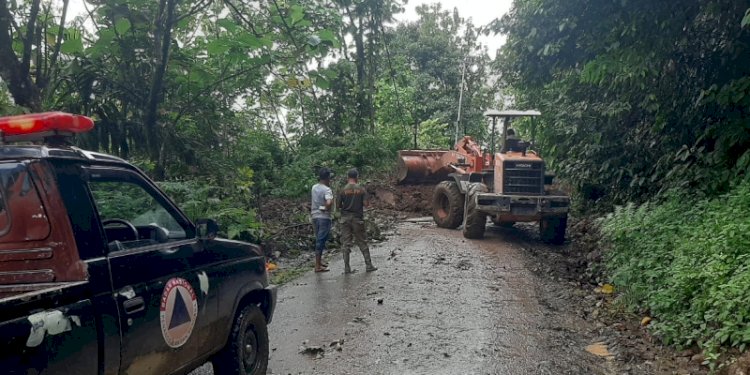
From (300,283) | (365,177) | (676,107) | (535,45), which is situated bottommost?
(300,283)

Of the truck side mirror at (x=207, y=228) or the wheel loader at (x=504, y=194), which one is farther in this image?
the wheel loader at (x=504, y=194)

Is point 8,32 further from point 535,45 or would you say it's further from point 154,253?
point 535,45

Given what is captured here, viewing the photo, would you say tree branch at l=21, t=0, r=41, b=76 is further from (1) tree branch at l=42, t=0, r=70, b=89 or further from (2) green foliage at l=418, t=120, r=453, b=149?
(2) green foliage at l=418, t=120, r=453, b=149

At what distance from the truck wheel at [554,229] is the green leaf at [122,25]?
29.0ft

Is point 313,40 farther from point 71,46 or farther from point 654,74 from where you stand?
point 654,74

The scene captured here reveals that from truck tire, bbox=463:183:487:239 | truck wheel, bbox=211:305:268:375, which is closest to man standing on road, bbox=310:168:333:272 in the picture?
truck tire, bbox=463:183:487:239

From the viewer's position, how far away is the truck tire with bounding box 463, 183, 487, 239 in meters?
13.2

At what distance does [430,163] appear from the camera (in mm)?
19266

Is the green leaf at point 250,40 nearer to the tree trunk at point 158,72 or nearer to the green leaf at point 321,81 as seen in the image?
the green leaf at point 321,81

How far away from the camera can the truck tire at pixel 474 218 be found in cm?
1316

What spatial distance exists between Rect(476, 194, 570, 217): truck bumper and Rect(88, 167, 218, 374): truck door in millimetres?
8839

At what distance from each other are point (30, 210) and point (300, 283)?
6.51 m

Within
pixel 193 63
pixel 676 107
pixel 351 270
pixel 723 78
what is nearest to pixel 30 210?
pixel 193 63

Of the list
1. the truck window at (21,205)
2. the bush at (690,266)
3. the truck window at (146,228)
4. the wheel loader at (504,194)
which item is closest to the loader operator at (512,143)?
the wheel loader at (504,194)
